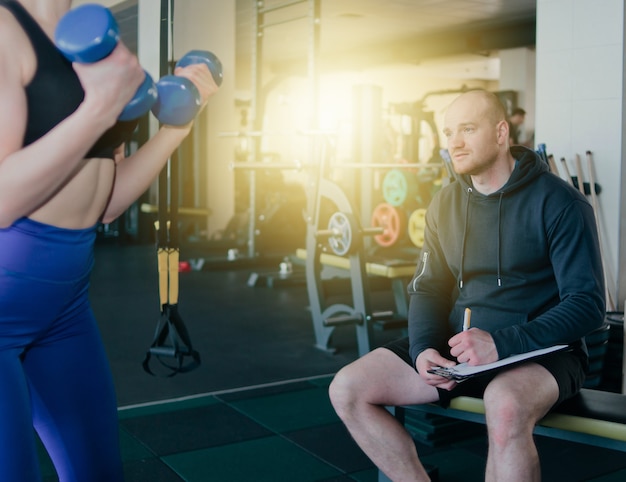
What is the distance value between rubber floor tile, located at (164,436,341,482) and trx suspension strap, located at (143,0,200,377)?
0.61 metres

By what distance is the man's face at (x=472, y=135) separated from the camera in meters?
1.72

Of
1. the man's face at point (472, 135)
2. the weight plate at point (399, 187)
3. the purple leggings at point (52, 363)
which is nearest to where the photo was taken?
the purple leggings at point (52, 363)

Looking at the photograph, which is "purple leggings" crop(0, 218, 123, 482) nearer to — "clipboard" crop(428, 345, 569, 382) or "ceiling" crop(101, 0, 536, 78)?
"clipboard" crop(428, 345, 569, 382)

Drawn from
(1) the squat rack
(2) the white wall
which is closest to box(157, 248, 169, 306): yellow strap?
(2) the white wall

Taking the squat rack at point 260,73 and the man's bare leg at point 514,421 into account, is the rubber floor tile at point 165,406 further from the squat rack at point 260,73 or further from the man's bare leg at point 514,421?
the squat rack at point 260,73

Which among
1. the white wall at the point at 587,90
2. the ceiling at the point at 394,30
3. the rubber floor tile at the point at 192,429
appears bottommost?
the rubber floor tile at the point at 192,429

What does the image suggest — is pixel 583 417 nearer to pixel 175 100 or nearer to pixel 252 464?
pixel 252 464

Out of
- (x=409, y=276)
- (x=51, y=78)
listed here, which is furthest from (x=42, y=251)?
(x=409, y=276)

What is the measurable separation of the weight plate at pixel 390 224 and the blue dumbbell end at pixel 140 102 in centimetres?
404

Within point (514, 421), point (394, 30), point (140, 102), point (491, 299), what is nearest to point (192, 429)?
point (491, 299)

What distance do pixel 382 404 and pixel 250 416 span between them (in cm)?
95

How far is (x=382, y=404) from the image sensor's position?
1.65m

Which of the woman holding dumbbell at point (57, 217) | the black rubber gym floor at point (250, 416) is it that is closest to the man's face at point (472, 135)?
the woman holding dumbbell at point (57, 217)

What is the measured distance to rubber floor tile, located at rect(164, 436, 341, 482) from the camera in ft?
6.55
